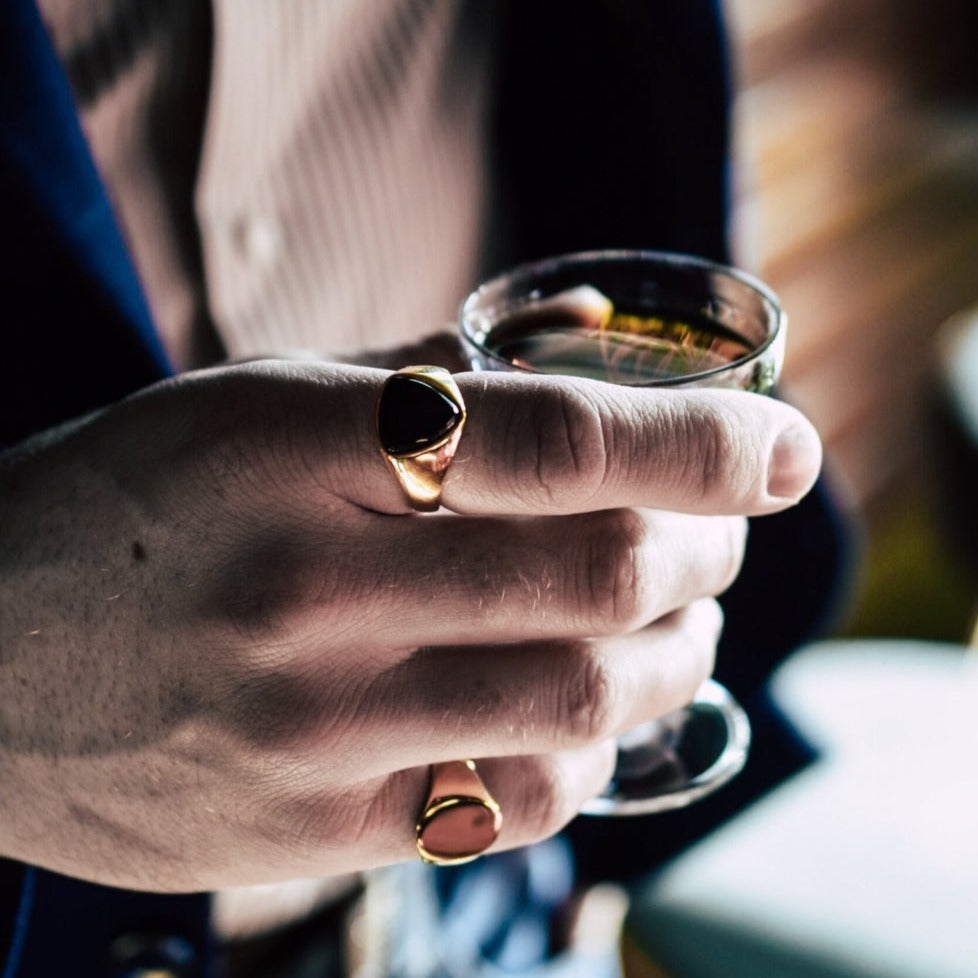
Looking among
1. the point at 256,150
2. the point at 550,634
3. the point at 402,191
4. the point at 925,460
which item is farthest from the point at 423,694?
the point at 925,460

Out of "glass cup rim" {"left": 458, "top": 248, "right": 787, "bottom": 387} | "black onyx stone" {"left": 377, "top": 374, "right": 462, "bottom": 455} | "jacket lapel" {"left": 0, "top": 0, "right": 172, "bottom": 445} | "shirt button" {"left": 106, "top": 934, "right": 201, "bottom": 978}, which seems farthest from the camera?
"shirt button" {"left": 106, "top": 934, "right": 201, "bottom": 978}

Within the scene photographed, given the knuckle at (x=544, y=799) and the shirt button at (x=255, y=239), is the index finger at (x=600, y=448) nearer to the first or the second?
the knuckle at (x=544, y=799)

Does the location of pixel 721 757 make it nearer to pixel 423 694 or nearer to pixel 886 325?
pixel 423 694

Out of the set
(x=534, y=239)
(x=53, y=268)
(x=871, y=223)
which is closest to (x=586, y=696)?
(x=53, y=268)

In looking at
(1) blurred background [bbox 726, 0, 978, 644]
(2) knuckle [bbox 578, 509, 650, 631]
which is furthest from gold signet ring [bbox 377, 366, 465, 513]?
(1) blurred background [bbox 726, 0, 978, 644]

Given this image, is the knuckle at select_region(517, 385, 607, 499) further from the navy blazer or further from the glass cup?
the navy blazer
